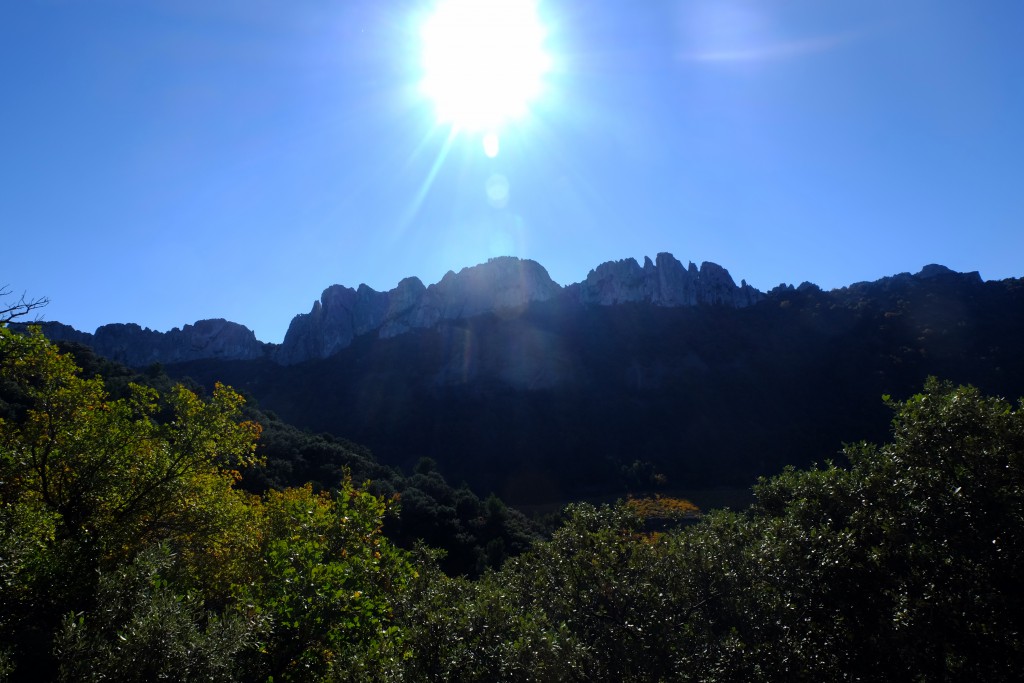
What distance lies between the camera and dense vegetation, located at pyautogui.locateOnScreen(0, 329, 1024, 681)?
756 centimetres

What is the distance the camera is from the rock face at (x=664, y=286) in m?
112

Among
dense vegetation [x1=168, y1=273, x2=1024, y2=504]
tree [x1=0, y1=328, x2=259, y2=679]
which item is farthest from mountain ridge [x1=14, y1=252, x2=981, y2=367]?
tree [x1=0, y1=328, x2=259, y2=679]

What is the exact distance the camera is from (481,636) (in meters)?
9.30

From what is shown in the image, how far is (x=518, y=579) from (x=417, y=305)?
11123cm

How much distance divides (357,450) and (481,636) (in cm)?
5881

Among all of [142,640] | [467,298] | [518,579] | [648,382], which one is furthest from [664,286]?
[142,640]

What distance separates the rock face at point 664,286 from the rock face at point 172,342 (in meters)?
78.4

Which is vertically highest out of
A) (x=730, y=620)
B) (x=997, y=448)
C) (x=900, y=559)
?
(x=997, y=448)

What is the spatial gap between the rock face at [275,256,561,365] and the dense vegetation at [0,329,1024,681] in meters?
105

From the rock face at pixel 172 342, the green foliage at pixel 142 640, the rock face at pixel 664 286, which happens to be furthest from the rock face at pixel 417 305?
the green foliage at pixel 142 640

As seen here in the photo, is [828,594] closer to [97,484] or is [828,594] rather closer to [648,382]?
[97,484]

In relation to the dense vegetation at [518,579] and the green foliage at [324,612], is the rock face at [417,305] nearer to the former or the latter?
the dense vegetation at [518,579]

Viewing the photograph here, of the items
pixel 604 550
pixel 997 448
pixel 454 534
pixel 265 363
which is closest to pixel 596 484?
pixel 454 534

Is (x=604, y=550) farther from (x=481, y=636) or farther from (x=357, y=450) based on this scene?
(x=357, y=450)
